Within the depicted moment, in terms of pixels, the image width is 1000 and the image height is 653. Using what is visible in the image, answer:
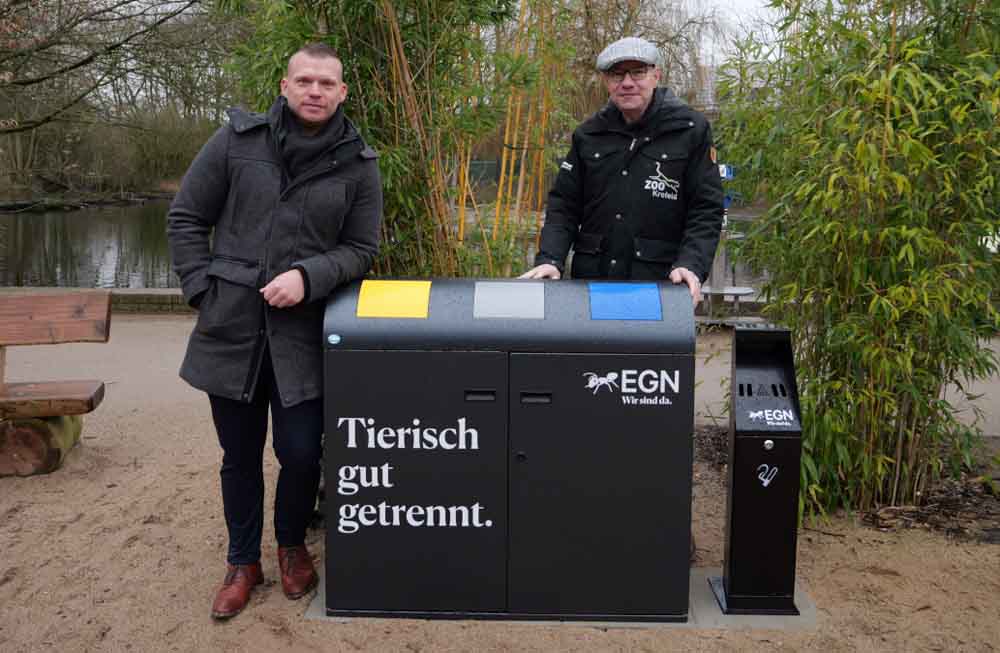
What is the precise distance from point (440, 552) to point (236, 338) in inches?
38.3

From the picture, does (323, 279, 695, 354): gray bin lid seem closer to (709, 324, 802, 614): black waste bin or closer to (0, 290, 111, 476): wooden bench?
(709, 324, 802, 614): black waste bin

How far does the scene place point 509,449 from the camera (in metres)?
3.19

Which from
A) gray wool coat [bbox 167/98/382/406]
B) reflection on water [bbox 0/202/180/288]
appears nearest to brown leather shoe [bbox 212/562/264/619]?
gray wool coat [bbox 167/98/382/406]

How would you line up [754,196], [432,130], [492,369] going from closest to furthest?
[492,369] → [432,130] → [754,196]

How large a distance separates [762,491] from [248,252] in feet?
6.21

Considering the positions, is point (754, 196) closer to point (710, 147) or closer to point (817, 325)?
point (817, 325)

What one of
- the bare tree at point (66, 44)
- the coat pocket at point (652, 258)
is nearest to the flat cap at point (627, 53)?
the coat pocket at point (652, 258)

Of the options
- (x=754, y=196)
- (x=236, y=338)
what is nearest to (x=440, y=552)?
(x=236, y=338)

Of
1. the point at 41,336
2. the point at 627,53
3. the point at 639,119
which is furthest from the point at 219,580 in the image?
the point at 627,53

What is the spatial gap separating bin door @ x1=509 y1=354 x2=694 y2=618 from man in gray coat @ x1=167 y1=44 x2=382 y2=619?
2.32ft

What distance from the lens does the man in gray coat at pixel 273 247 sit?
10.3 ft

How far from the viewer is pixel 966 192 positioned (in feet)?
12.6

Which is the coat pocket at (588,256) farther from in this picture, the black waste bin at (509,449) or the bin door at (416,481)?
the bin door at (416,481)

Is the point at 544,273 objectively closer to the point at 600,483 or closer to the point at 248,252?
the point at 600,483
